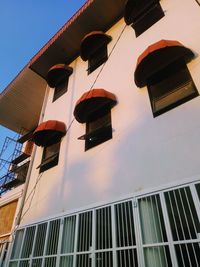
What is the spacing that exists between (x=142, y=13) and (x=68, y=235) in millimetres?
7363

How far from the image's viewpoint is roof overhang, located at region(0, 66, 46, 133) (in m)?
10.7

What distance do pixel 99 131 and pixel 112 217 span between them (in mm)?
2516

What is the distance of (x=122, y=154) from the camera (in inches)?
187

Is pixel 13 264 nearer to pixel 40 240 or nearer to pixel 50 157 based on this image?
pixel 40 240

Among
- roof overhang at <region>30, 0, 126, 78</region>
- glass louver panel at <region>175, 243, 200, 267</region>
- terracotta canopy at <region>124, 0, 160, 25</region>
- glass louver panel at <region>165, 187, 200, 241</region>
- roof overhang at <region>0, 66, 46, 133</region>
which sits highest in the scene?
roof overhang at <region>30, 0, 126, 78</region>

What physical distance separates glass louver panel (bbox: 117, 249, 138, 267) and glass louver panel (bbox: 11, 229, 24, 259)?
364 cm

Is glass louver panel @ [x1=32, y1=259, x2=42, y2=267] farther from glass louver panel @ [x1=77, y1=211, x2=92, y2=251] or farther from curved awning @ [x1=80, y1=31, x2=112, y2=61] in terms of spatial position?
curved awning @ [x1=80, y1=31, x2=112, y2=61]

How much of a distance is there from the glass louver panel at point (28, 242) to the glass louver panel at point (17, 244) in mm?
311

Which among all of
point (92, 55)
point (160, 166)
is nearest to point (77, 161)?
point (160, 166)

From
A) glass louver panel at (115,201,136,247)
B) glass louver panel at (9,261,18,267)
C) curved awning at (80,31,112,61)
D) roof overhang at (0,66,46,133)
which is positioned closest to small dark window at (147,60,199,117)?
glass louver panel at (115,201,136,247)

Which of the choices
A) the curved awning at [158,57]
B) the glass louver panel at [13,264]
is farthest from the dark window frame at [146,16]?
the glass louver panel at [13,264]

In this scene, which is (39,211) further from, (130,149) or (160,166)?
(160,166)

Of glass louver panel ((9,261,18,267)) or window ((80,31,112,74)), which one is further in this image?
window ((80,31,112,74))

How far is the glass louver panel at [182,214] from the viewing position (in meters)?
3.02
